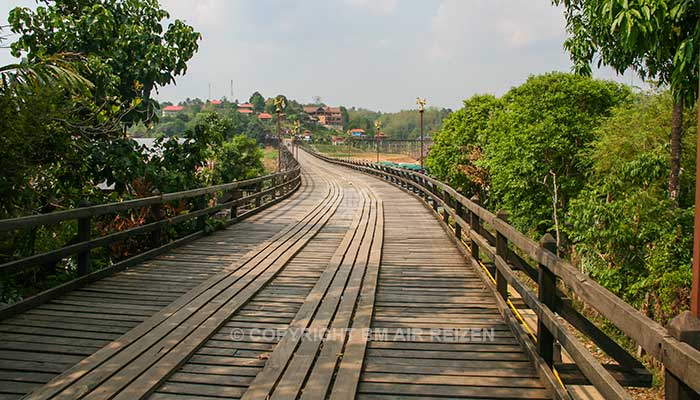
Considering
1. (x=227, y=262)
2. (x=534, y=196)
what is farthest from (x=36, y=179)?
(x=534, y=196)

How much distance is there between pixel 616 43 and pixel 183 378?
8.17m

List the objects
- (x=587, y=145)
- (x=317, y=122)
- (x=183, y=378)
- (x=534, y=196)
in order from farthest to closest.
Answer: (x=317, y=122)
(x=534, y=196)
(x=587, y=145)
(x=183, y=378)

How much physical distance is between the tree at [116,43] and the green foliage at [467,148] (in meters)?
22.9

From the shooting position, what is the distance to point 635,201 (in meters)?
13.7

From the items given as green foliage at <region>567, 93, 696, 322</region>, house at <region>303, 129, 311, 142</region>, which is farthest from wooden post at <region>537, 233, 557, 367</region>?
house at <region>303, 129, 311, 142</region>

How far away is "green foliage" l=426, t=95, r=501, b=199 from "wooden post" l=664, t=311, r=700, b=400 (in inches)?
1155

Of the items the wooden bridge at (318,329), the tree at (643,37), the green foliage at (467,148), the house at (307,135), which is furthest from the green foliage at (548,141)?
the house at (307,135)

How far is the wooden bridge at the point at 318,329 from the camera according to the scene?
11.0 ft

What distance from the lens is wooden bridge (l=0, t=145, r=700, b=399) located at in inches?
132

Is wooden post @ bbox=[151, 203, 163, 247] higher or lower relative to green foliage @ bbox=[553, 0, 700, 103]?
lower

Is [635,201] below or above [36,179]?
below

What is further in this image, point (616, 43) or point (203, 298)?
point (616, 43)

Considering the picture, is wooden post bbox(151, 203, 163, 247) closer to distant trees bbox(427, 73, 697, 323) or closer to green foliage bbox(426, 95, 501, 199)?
distant trees bbox(427, 73, 697, 323)

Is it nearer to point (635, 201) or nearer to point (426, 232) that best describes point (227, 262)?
point (426, 232)
